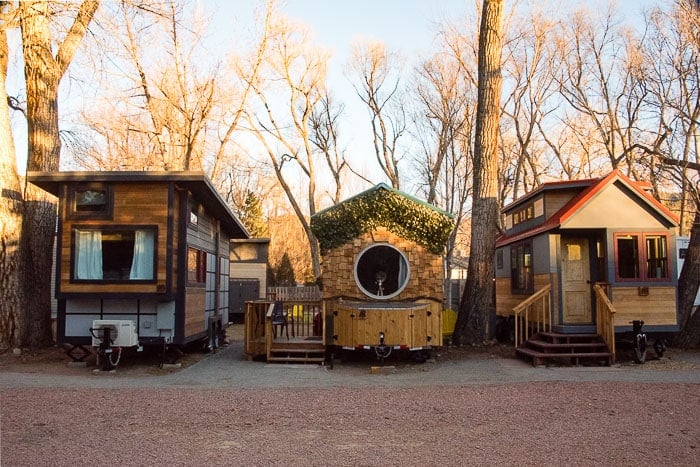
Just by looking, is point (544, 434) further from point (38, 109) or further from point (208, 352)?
point (38, 109)

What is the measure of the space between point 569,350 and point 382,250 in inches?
170

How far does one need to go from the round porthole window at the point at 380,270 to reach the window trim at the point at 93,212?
501 centimetres

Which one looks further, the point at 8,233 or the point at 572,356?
the point at 8,233

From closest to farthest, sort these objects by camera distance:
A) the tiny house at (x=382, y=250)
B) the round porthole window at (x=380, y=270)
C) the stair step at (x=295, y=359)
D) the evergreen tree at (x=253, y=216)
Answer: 1. the stair step at (x=295, y=359)
2. the tiny house at (x=382, y=250)
3. the round porthole window at (x=380, y=270)
4. the evergreen tree at (x=253, y=216)

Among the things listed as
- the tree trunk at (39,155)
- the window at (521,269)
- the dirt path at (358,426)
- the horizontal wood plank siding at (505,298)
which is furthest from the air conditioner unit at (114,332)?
the window at (521,269)

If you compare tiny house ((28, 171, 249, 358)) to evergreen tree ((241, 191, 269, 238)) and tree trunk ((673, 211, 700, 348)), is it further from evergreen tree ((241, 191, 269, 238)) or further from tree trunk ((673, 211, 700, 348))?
evergreen tree ((241, 191, 269, 238))

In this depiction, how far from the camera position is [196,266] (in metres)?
13.6

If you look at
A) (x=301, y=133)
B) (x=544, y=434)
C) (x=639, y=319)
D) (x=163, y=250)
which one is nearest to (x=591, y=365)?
(x=639, y=319)

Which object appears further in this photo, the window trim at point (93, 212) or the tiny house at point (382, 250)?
the tiny house at point (382, 250)

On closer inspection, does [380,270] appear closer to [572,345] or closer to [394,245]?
[394,245]

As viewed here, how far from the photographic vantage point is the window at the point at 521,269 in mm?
15094

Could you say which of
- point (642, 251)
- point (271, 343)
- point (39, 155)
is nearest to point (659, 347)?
point (642, 251)

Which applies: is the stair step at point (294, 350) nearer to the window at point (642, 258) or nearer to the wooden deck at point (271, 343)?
the wooden deck at point (271, 343)

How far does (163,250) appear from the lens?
11.9 meters
